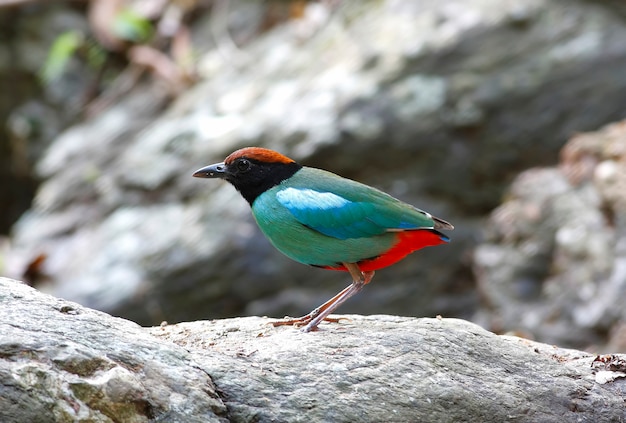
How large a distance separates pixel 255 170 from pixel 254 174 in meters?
0.02

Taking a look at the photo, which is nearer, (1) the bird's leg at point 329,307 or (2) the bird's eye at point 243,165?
(1) the bird's leg at point 329,307

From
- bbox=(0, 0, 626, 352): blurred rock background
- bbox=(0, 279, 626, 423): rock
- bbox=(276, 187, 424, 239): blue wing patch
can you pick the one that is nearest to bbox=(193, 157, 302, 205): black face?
bbox=(276, 187, 424, 239): blue wing patch

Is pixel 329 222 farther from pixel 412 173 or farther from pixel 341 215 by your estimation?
pixel 412 173

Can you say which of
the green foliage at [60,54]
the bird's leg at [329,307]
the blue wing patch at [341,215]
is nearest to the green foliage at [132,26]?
the green foliage at [60,54]

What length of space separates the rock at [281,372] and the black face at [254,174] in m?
0.71

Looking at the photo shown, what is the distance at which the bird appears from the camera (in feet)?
14.3

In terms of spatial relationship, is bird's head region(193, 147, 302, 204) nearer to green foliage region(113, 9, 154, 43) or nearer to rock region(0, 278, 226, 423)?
rock region(0, 278, 226, 423)

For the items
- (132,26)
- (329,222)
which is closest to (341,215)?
(329,222)

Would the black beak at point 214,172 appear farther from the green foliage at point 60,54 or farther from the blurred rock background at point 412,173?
the green foliage at point 60,54

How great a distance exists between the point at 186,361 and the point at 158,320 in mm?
4983

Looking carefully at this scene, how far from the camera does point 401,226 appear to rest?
173 inches

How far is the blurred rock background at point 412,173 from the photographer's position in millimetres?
7605

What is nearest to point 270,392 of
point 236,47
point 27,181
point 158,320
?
point 158,320

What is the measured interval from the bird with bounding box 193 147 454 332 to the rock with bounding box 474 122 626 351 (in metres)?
2.89
